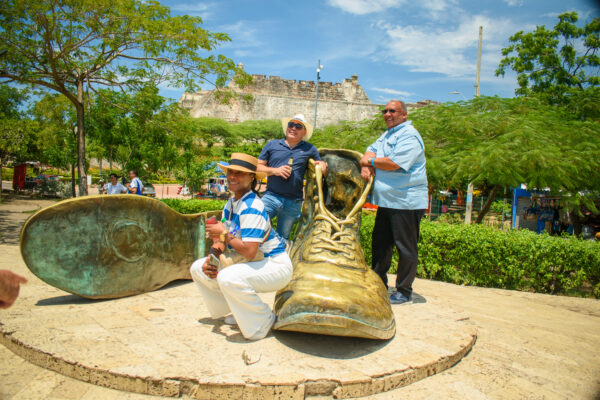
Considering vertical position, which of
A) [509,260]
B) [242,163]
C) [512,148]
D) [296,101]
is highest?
[296,101]

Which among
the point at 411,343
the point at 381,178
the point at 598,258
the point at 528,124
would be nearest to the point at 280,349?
the point at 411,343

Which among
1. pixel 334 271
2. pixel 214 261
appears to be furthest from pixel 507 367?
pixel 214 261

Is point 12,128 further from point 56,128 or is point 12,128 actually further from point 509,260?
point 509,260

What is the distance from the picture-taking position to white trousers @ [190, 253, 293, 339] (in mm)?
2523

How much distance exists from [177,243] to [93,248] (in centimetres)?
80

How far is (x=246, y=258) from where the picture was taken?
267cm

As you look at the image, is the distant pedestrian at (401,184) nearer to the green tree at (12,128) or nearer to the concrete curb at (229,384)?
the concrete curb at (229,384)

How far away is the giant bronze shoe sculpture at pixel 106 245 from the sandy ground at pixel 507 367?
84 centimetres

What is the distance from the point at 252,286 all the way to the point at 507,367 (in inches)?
68.2

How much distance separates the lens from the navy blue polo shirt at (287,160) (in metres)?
3.72

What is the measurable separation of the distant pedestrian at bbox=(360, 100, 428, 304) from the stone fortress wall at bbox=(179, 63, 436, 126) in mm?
52103

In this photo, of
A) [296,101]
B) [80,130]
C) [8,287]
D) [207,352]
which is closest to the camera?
[8,287]

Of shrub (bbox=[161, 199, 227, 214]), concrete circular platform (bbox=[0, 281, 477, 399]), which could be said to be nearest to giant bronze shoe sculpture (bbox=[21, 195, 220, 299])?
concrete circular platform (bbox=[0, 281, 477, 399])

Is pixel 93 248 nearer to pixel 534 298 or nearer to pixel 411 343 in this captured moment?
pixel 411 343
